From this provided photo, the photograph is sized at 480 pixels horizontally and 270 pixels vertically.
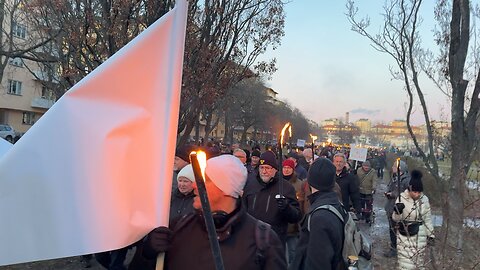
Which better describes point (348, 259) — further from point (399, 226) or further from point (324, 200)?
point (399, 226)

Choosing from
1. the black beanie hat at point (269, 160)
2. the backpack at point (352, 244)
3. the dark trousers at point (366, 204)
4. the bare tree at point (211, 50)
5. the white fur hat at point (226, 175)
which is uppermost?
the bare tree at point (211, 50)

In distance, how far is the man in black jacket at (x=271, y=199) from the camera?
5.26 meters

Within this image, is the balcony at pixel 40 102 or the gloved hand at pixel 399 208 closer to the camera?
the gloved hand at pixel 399 208

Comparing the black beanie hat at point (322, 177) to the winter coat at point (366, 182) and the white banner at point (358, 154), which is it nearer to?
the winter coat at point (366, 182)

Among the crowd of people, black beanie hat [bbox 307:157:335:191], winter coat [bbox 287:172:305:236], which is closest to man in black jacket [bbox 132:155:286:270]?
the crowd of people

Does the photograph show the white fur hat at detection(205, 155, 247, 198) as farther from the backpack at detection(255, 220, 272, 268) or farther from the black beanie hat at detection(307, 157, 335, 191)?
the black beanie hat at detection(307, 157, 335, 191)

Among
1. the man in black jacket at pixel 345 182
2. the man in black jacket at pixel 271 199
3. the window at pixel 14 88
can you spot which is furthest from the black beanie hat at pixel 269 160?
the window at pixel 14 88

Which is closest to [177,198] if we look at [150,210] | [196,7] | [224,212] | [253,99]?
[224,212]

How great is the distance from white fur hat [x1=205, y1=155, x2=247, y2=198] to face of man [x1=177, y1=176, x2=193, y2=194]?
227cm

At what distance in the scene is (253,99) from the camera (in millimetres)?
52375

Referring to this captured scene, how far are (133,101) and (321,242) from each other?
194cm

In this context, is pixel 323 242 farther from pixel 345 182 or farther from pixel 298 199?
pixel 345 182

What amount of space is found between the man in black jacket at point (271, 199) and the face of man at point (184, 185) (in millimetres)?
964

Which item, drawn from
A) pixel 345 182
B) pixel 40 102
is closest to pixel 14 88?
pixel 40 102
